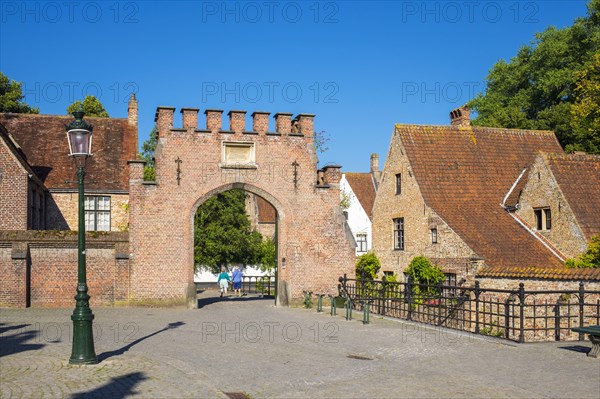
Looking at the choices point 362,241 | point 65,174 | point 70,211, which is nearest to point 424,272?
point 70,211

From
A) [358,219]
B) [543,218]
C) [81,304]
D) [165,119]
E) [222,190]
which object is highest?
[165,119]

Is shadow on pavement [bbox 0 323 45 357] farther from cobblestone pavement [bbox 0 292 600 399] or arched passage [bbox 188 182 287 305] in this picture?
arched passage [bbox 188 182 287 305]

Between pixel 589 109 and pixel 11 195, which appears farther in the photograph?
pixel 589 109

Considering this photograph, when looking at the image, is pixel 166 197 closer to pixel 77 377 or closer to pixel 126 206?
pixel 126 206

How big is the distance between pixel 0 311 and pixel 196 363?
39.7ft

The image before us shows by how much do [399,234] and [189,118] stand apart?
1223 centimetres

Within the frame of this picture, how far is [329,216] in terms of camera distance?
83.0 feet

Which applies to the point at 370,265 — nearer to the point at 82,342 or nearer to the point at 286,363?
the point at 286,363

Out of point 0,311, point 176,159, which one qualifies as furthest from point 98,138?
point 0,311

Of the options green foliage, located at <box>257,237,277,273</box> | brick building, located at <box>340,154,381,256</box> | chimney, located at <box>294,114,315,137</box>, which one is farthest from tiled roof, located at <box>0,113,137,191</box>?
brick building, located at <box>340,154,381,256</box>

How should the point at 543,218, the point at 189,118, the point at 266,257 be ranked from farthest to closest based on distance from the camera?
the point at 266,257 < the point at 543,218 < the point at 189,118

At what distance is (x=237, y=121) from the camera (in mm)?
24656

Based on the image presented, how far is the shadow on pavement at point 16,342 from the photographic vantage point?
1259cm

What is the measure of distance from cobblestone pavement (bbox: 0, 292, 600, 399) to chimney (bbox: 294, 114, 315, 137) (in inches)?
373
